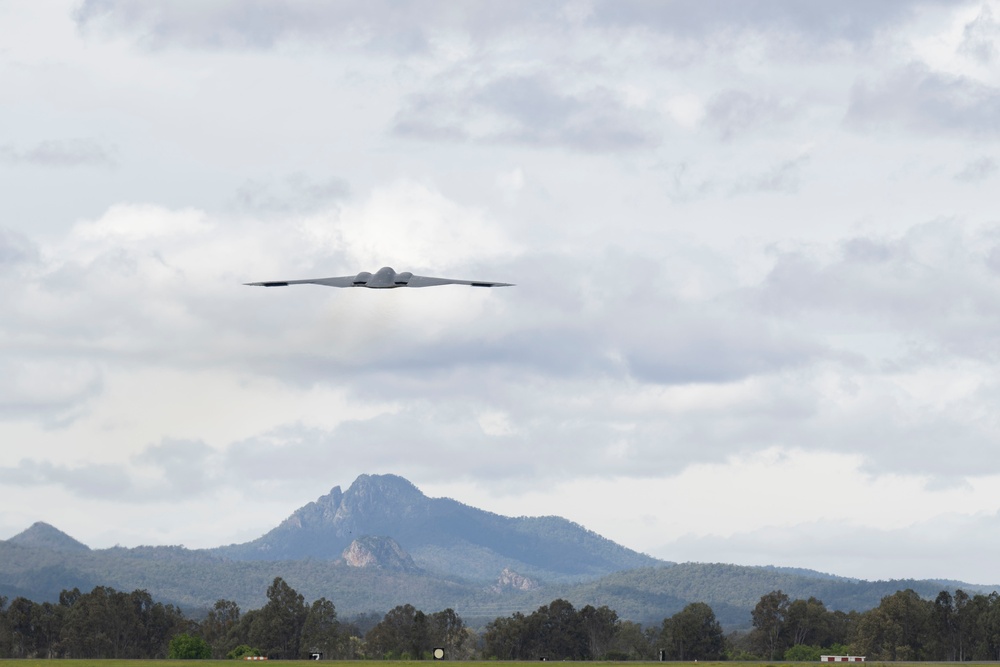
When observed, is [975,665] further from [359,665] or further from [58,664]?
[58,664]

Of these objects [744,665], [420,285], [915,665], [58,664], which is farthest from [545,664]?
[420,285]

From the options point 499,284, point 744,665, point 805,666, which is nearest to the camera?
point 499,284

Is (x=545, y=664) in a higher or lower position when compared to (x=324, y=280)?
lower

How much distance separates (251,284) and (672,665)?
108813 millimetres

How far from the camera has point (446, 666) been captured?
190 metres

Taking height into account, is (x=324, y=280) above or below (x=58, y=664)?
above

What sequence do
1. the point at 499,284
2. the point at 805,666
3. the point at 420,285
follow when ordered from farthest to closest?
the point at 805,666 → the point at 420,285 → the point at 499,284

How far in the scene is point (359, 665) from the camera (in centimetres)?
19312

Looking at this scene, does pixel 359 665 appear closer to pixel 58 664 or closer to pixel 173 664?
pixel 173 664

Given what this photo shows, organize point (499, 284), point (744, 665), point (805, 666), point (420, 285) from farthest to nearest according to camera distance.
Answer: point (744, 665)
point (805, 666)
point (420, 285)
point (499, 284)

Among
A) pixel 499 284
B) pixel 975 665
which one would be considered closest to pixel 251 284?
pixel 499 284

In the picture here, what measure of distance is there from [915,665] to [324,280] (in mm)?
112839

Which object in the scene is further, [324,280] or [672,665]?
[672,665]

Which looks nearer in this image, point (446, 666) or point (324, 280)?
point (324, 280)
